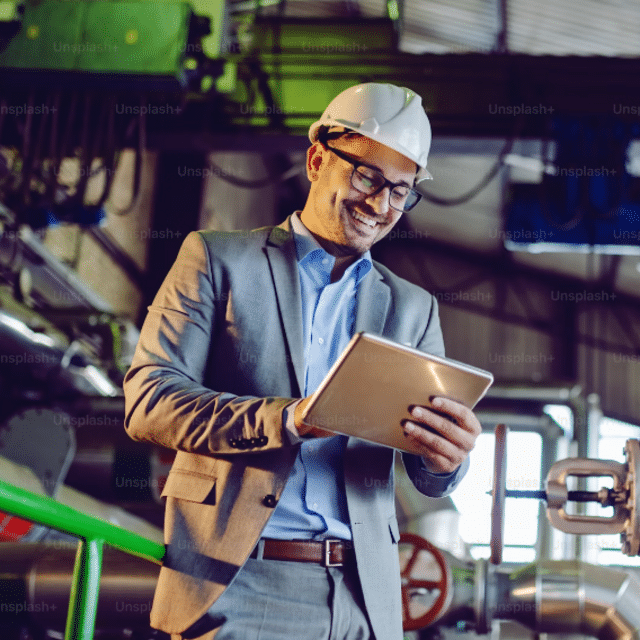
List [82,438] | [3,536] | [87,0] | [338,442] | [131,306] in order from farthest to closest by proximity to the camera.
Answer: [131,306] < [82,438] < [3,536] < [87,0] < [338,442]

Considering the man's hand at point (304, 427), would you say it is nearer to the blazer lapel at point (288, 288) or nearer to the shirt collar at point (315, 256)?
the blazer lapel at point (288, 288)

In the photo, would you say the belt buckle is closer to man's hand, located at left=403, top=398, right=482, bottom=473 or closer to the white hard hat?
man's hand, located at left=403, top=398, right=482, bottom=473

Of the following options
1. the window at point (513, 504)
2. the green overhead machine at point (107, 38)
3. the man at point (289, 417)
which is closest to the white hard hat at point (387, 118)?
the man at point (289, 417)

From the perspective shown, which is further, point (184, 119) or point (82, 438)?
point (82, 438)

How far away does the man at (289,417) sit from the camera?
1.28m

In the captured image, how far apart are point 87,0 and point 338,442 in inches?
104

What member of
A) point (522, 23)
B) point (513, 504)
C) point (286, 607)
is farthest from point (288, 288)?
point (513, 504)

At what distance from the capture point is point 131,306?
25.5ft

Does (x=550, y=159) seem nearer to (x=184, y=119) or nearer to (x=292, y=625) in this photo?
(x=184, y=119)

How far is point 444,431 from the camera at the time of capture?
127 centimetres

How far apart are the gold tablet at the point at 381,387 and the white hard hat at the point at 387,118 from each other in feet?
1.99

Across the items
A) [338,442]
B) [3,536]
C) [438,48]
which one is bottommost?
[3,536]

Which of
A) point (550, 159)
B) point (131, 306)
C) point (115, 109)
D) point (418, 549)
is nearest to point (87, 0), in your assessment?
point (115, 109)

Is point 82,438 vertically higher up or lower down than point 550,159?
lower down
